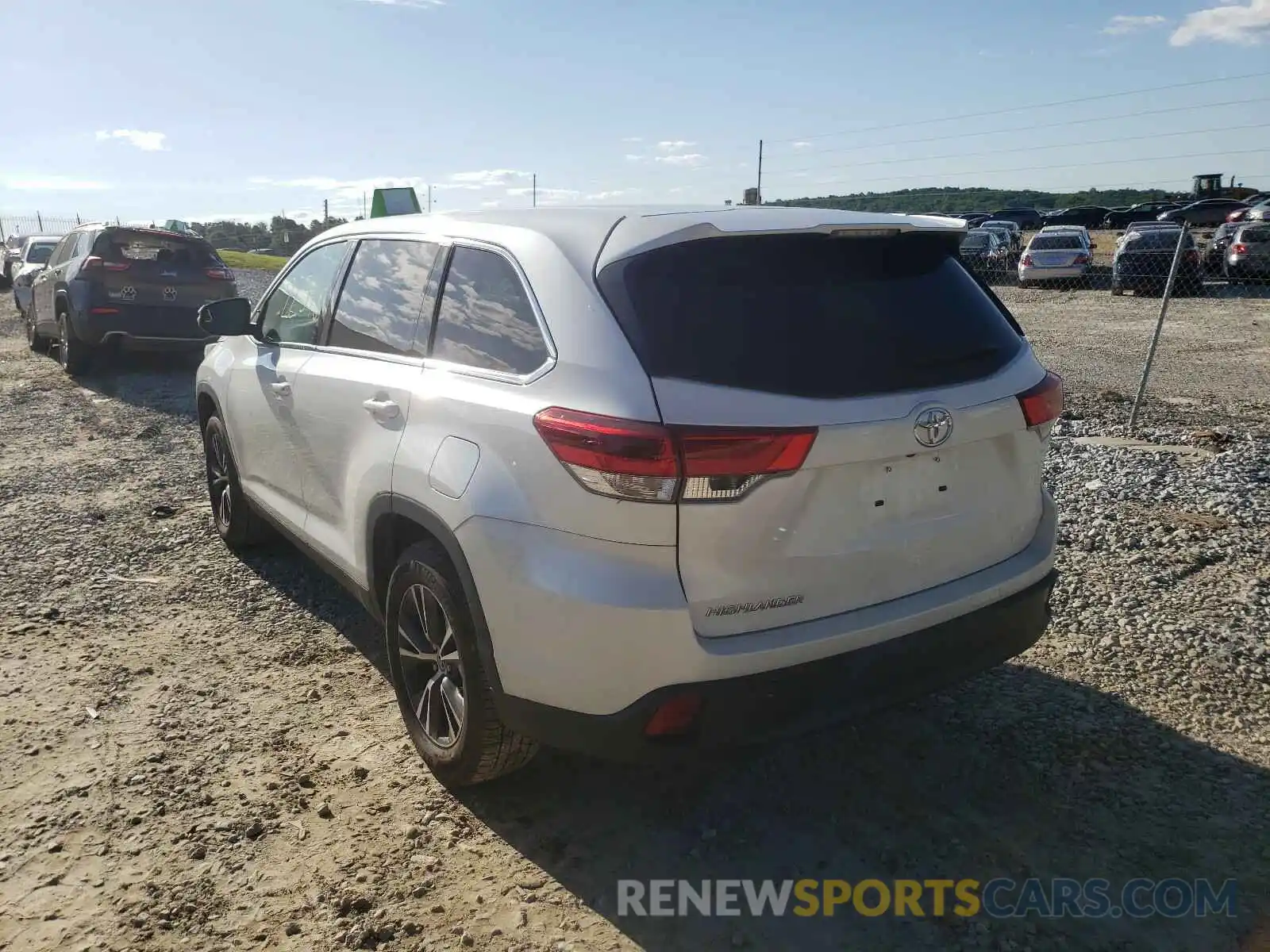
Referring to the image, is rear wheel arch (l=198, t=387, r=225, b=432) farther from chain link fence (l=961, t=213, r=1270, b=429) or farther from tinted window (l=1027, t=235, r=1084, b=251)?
tinted window (l=1027, t=235, r=1084, b=251)

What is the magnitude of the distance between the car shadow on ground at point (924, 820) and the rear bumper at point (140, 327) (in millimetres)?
9740

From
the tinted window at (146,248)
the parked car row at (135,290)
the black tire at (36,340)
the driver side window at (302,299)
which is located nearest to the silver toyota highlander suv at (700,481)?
the driver side window at (302,299)

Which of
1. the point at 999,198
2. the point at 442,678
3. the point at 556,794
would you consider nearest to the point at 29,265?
the point at 442,678

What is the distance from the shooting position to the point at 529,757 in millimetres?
3029

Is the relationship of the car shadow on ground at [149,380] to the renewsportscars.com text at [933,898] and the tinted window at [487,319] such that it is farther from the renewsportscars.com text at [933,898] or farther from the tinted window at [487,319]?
the renewsportscars.com text at [933,898]

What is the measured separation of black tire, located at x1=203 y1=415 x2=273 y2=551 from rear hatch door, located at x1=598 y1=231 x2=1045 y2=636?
335 cm

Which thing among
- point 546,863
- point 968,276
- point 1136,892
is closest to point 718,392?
point 968,276

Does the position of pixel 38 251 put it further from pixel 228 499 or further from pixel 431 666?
pixel 431 666

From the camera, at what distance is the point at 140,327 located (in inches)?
442

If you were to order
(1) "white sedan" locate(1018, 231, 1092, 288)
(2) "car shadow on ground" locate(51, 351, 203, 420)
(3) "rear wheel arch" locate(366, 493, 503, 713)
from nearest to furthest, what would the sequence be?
(3) "rear wheel arch" locate(366, 493, 503, 713) < (2) "car shadow on ground" locate(51, 351, 203, 420) < (1) "white sedan" locate(1018, 231, 1092, 288)

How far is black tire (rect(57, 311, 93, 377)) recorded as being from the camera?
11.6 m

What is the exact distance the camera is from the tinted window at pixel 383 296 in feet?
11.3

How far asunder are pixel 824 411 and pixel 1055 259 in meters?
24.7

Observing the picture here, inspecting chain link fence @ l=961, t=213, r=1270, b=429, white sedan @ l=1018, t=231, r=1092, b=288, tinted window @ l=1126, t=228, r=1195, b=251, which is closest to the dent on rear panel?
chain link fence @ l=961, t=213, r=1270, b=429
